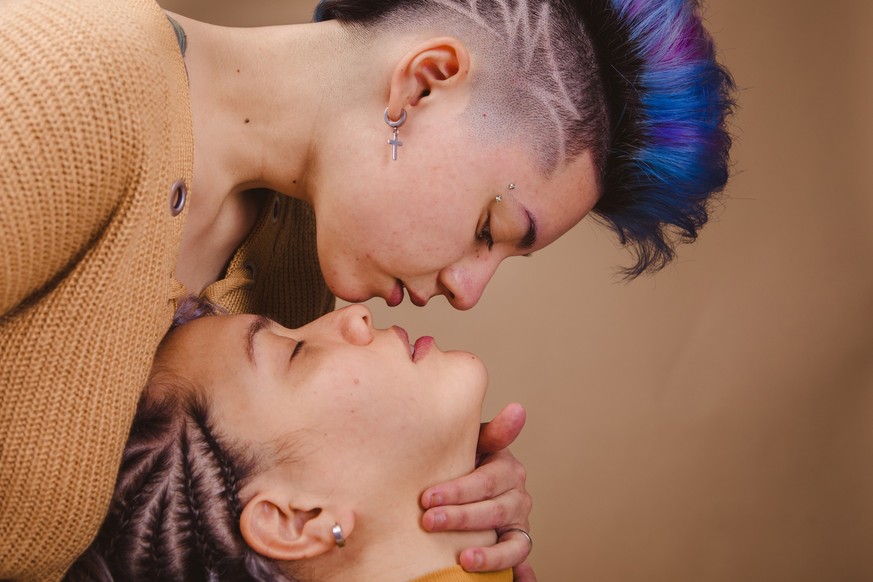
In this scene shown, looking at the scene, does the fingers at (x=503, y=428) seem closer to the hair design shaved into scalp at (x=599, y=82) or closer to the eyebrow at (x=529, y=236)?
the eyebrow at (x=529, y=236)

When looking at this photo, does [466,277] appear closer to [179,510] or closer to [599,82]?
[599,82]

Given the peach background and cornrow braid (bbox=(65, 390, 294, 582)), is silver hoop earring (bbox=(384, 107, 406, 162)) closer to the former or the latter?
cornrow braid (bbox=(65, 390, 294, 582))

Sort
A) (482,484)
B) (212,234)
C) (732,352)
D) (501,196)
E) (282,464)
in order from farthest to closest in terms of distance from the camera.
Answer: (732,352) → (212,234) → (501,196) → (482,484) → (282,464)

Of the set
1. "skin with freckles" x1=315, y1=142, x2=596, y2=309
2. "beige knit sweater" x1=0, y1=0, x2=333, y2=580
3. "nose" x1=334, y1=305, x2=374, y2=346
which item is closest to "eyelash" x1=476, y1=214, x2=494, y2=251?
"skin with freckles" x1=315, y1=142, x2=596, y2=309

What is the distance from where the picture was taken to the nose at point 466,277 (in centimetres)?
129

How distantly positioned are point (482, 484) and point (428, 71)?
548 mm

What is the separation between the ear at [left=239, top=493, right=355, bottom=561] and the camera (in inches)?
38.9

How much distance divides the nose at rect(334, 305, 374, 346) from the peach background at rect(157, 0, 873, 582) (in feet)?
3.34

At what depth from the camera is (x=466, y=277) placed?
1.30 m

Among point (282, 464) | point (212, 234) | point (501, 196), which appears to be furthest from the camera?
point (212, 234)

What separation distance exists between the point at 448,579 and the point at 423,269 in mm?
438

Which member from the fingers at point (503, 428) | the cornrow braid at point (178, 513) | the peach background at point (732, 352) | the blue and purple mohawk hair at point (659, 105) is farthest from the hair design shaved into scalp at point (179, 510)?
the peach background at point (732, 352)

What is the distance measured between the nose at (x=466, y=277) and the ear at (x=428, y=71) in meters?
0.24

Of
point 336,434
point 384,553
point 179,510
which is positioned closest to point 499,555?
point 384,553
